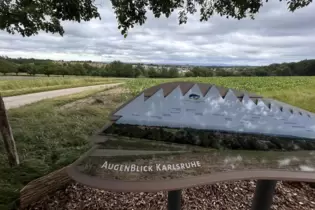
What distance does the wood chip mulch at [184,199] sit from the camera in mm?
3035

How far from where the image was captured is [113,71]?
24.6 meters

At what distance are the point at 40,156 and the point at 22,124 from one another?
2.30 meters

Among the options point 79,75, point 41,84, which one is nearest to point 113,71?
point 41,84

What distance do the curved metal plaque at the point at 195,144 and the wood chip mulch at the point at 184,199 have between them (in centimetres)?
134

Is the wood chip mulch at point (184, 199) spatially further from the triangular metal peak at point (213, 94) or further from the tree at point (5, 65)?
the tree at point (5, 65)

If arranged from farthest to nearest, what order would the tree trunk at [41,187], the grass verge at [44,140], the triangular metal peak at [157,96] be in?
the grass verge at [44,140] → the tree trunk at [41,187] → the triangular metal peak at [157,96]

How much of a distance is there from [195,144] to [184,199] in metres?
1.59

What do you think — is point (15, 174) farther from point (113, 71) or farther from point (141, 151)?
point (113, 71)

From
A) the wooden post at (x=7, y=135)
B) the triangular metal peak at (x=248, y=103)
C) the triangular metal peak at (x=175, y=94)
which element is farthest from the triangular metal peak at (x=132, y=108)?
the wooden post at (x=7, y=135)

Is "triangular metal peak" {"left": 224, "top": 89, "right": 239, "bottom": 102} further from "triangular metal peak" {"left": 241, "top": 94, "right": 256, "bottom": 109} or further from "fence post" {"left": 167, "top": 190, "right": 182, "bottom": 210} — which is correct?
"fence post" {"left": 167, "top": 190, "right": 182, "bottom": 210}

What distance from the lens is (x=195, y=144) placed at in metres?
1.89

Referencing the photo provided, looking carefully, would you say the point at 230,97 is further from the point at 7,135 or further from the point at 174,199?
the point at 7,135

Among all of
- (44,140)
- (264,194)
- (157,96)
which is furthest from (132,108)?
(44,140)

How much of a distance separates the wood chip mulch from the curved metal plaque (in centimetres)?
134
